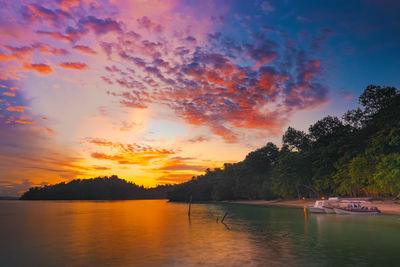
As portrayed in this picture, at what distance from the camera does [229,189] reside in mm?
157000

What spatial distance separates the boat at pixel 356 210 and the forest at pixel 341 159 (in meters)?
5.18

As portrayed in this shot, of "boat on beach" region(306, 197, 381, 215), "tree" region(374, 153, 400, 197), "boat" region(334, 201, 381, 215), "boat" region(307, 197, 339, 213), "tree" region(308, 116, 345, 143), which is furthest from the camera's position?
"tree" region(308, 116, 345, 143)

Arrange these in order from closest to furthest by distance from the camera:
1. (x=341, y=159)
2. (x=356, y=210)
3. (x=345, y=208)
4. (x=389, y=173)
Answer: (x=389, y=173), (x=356, y=210), (x=345, y=208), (x=341, y=159)

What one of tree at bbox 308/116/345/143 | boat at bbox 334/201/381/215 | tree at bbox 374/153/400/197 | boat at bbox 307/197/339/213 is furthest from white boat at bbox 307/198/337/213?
tree at bbox 308/116/345/143

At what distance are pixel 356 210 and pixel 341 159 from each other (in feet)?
69.0

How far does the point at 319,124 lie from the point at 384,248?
263 feet

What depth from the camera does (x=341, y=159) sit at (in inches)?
2872

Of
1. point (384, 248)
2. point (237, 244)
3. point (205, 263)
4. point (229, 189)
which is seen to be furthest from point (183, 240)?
point (229, 189)

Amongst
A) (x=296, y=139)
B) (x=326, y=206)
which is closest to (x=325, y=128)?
(x=296, y=139)

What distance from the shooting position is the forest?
2240 inches

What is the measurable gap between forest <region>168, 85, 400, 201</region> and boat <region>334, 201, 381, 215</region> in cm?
518

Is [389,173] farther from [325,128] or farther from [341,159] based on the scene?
[325,128]

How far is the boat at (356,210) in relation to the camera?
53219mm

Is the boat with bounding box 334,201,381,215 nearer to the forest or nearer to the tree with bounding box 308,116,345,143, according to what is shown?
the forest
